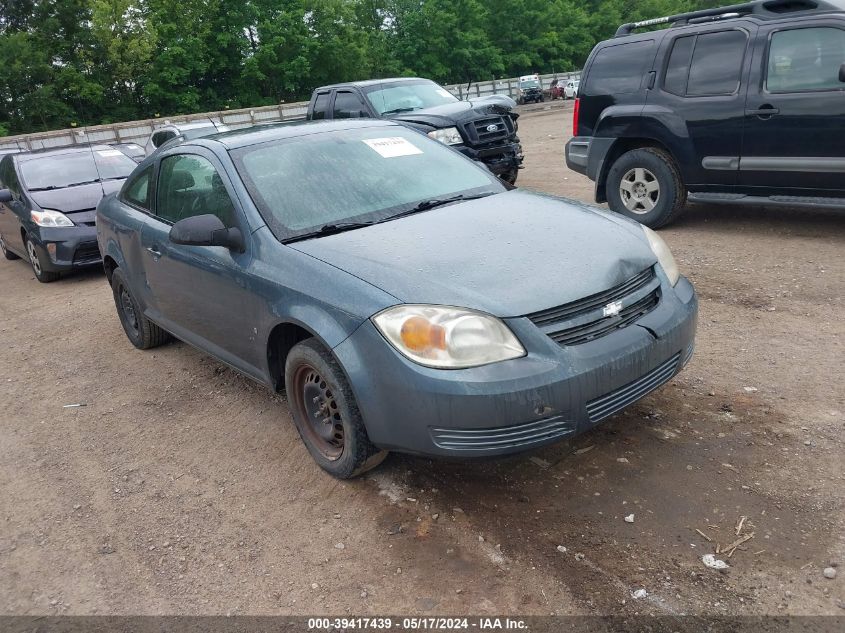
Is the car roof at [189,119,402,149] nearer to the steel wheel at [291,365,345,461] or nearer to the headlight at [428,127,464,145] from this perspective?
the steel wheel at [291,365,345,461]

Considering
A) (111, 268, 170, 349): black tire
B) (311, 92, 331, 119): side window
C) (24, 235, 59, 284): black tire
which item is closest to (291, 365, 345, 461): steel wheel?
(111, 268, 170, 349): black tire

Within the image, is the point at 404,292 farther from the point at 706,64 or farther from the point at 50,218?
the point at 50,218

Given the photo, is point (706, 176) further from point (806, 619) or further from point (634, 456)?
point (806, 619)

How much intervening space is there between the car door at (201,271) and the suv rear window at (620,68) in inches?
194

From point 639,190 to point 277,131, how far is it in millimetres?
4569

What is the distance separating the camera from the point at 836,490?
2.97 meters

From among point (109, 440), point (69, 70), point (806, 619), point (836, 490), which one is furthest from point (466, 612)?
point (69, 70)

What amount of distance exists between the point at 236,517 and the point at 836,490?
2.65 metres

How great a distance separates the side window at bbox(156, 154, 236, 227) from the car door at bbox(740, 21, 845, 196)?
503cm

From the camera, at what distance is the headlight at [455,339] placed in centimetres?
277

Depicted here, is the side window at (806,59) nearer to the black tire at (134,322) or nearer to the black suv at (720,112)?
the black suv at (720,112)

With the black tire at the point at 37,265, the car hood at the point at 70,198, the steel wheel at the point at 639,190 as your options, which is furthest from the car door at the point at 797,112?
the black tire at the point at 37,265

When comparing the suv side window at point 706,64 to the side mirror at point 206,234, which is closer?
the side mirror at point 206,234

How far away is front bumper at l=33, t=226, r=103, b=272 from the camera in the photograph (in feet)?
26.9
